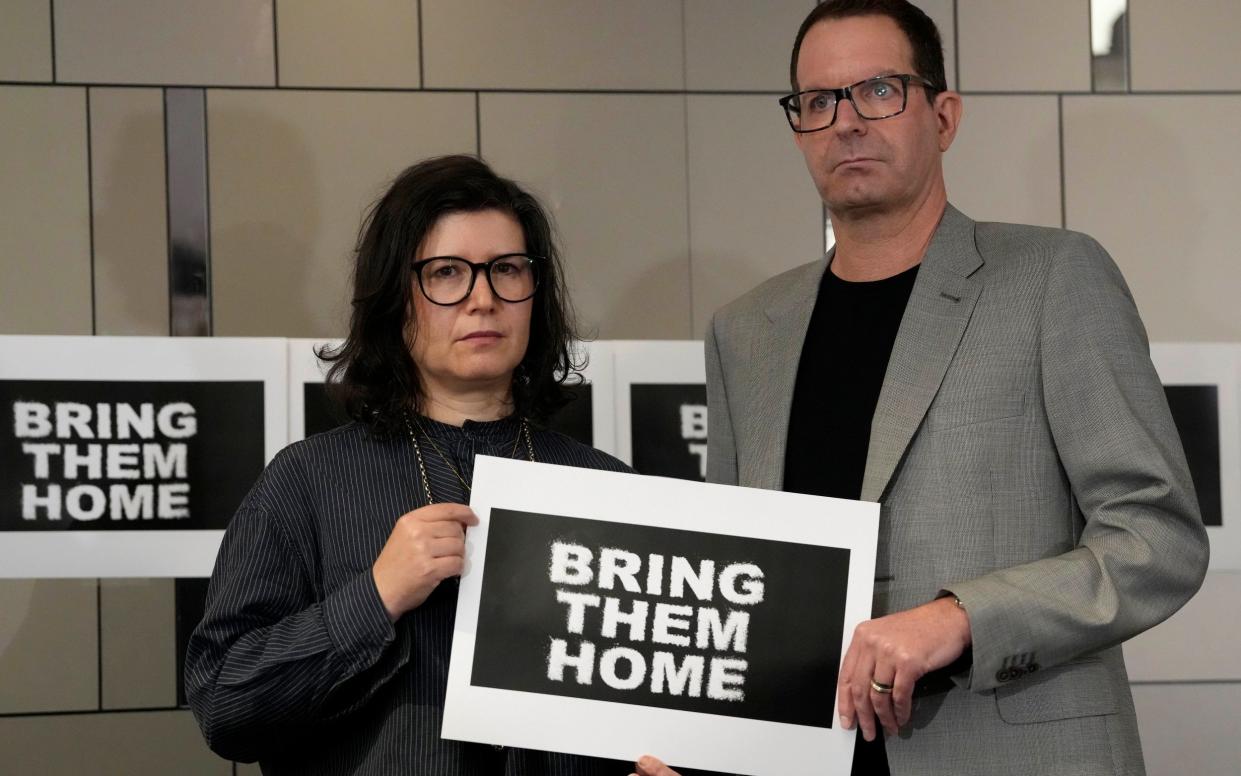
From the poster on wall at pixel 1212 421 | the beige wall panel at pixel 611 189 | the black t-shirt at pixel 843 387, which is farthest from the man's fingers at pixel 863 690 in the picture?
the poster on wall at pixel 1212 421

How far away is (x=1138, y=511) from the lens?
5.73 feet

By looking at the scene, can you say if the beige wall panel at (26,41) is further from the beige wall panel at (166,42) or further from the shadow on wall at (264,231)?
the shadow on wall at (264,231)

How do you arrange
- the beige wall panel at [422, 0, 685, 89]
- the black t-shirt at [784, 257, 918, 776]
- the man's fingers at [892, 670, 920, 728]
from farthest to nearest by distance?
1. the beige wall panel at [422, 0, 685, 89]
2. the black t-shirt at [784, 257, 918, 776]
3. the man's fingers at [892, 670, 920, 728]

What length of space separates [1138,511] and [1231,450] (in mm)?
1725

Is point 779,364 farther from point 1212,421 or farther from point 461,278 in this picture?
point 1212,421

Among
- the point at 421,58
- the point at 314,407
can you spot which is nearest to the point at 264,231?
the point at 314,407

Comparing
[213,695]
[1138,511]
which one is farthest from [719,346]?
[213,695]

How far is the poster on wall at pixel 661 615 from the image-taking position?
1682 millimetres

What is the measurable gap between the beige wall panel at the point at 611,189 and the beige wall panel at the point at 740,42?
0.14 metres

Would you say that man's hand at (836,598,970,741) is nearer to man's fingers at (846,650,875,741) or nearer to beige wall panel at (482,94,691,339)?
man's fingers at (846,650,875,741)

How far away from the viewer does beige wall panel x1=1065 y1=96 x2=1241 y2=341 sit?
325 centimetres

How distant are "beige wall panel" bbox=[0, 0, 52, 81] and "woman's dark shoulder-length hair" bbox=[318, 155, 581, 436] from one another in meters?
1.53

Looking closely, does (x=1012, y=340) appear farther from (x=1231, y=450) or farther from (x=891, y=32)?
(x=1231, y=450)

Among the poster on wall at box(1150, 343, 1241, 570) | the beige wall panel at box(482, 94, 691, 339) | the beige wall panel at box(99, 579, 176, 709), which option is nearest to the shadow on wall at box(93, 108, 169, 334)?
the beige wall panel at box(99, 579, 176, 709)
